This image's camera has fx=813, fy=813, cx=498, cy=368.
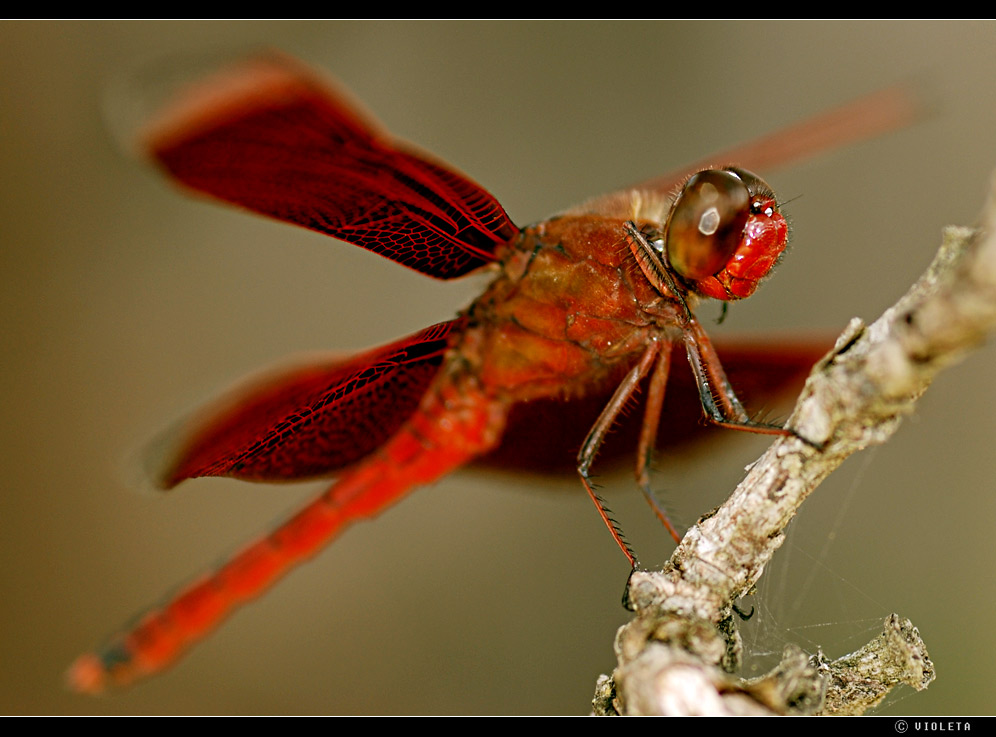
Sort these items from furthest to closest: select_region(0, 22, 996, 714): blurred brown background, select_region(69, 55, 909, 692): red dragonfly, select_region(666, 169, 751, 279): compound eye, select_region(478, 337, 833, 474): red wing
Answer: select_region(0, 22, 996, 714): blurred brown background, select_region(478, 337, 833, 474): red wing, select_region(666, 169, 751, 279): compound eye, select_region(69, 55, 909, 692): red dragonfly

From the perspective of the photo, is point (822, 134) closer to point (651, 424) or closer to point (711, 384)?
point (711, 384)

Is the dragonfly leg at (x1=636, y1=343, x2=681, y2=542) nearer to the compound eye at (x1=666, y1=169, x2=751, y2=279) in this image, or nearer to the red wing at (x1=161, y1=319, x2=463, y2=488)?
the compound eye at (x1=666, y1=169, x2=751, y2=279)

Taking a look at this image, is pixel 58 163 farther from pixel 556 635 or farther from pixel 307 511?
pixel 556 635

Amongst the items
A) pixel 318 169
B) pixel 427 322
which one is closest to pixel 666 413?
pixel 318 169

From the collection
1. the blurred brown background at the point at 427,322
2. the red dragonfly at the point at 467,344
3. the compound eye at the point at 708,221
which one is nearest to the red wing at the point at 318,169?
the red dragonfly at the point at 467,344

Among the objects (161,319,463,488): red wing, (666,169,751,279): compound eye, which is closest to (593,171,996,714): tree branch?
(666,169,751,279): compound eye
